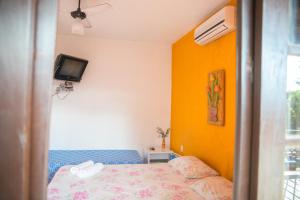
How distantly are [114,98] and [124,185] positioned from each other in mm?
2058

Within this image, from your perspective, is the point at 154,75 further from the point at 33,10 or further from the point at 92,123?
the point at 33,10

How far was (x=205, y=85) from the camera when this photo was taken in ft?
9.61

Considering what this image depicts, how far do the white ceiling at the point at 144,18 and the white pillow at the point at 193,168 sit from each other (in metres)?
1.82

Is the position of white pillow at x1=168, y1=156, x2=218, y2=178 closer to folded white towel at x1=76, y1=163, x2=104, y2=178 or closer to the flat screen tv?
folded white towel at x1=76, y1=163, x2=104, y2=178

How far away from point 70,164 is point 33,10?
9.11 ft

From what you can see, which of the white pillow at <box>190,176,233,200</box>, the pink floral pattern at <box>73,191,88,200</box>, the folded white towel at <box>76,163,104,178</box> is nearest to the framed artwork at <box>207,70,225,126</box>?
the white pillow at <box>190,176,233,200</box>

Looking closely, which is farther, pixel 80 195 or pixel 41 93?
pixel 80 195

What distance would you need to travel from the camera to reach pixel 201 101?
3027 millimetres

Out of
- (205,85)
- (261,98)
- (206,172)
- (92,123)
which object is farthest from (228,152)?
(92,123)

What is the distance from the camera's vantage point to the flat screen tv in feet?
Answer: 11.6

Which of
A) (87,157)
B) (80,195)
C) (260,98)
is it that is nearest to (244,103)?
(260,98)

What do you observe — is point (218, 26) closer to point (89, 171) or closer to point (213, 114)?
point (213, 114)

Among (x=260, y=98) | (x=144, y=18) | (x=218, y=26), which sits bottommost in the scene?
(x=260, y=98)

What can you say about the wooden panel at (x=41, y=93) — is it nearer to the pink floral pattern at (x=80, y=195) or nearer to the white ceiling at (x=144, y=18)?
the pink floral pattern at (x=80, y=195)
